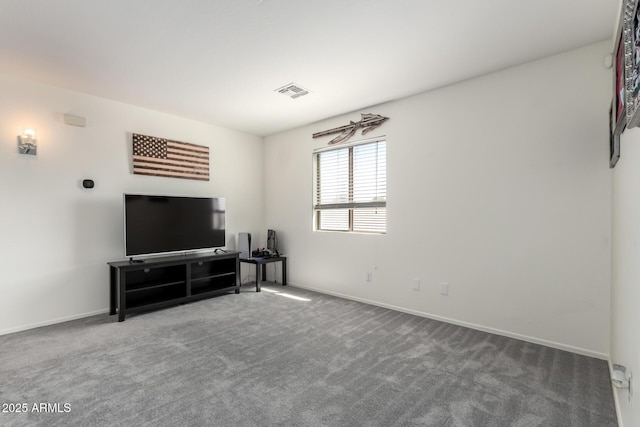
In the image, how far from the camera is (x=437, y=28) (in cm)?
239

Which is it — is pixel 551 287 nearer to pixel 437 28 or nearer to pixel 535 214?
pixel 535 214

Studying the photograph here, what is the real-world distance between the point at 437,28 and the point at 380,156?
1852 mm

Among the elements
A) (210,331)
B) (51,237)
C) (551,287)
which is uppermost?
(51,237)

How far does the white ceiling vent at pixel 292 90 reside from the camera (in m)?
3.47

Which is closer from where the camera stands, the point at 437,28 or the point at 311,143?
the point at 437,28

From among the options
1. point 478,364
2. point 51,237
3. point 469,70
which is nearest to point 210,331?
point 51,237

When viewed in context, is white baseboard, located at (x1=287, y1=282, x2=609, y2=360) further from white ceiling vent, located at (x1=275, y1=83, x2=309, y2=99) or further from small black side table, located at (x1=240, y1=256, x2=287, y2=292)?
white ceiling vent, located at (x1=275, y1=83, x2=309, y2=99)

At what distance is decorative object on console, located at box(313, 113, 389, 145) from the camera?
4.05 meters

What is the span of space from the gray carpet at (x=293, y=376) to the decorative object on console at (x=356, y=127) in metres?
2.45

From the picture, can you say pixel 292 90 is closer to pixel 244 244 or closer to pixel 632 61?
pixel 244 244

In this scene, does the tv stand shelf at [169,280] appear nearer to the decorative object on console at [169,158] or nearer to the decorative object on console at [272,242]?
the decorative object on console at [272,242]

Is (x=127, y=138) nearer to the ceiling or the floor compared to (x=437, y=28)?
nearer to the floor

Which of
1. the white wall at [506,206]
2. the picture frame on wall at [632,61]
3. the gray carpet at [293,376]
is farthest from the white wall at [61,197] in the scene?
the picture frame on wall at [632,61]

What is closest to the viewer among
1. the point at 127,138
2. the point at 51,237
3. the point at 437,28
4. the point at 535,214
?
the point at 437,28
